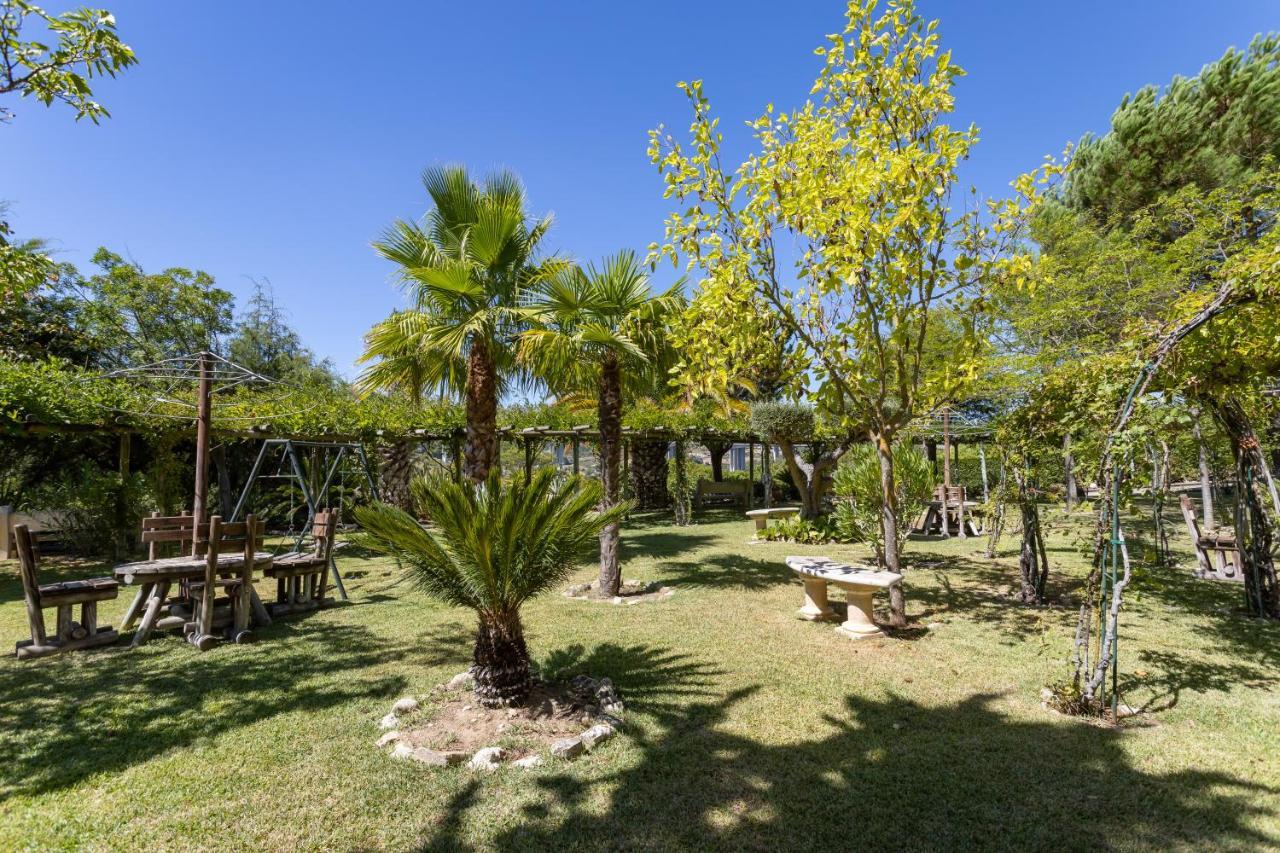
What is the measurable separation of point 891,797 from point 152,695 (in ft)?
16.1

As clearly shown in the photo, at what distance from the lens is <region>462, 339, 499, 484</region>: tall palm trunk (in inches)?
304

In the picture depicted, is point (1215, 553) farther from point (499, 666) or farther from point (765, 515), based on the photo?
point (499, 666)

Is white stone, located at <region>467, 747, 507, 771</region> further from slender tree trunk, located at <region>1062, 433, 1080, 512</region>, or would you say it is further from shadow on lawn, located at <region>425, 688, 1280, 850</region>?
slender tree trunk, located at <region>1062, 433, 1080, 512</region>

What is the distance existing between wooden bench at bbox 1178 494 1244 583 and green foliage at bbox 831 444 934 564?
11.5ft

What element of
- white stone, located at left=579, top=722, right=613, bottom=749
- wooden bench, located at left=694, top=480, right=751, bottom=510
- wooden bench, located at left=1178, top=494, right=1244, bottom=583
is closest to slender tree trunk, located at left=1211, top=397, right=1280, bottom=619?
wooden bench, located at left=1178, top=494, right=1244, bottom=583

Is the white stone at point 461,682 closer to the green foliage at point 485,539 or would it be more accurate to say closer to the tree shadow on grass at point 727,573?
the green foliage at point 485,539

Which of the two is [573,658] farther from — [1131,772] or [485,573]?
[1131,772]

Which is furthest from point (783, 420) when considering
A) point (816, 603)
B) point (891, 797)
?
point (891, 797)

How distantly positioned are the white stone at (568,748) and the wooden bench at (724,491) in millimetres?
16972

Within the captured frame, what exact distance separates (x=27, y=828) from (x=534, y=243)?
23.2 ft

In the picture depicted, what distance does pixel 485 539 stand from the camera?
142 inches

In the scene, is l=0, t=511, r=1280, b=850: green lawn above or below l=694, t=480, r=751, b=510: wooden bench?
below

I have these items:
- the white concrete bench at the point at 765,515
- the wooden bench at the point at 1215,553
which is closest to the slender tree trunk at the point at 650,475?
the white concrete bench at the point at 765,515

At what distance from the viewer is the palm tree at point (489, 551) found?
3.68 meters
